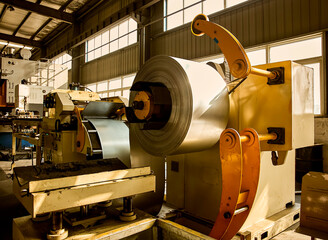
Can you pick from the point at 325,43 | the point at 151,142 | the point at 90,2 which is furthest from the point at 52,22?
the point at 151,142

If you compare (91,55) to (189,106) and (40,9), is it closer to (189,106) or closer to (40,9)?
(40,9)

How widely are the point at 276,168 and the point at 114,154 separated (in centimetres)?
160

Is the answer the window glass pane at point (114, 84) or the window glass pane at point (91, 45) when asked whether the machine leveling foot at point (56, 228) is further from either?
the window glass pane at point (91, 45)

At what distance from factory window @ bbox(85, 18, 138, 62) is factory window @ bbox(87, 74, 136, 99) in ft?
3.38

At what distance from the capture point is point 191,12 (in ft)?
18.9

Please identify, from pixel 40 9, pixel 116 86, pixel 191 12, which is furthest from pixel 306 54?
pixel 40 9

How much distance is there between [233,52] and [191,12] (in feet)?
16.5

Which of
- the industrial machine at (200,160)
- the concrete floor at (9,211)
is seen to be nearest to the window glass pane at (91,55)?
the concrete floor at (9,211)

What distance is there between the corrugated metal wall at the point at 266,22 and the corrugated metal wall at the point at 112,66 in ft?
7.02

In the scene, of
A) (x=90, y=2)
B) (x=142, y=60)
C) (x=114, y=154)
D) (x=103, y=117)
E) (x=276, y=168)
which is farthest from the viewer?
(x=90, y=2)

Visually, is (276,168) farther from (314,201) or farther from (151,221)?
(151,221)

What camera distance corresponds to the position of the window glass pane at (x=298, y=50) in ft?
13.6

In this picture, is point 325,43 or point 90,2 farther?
point 90,2

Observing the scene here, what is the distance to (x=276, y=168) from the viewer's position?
5.66 ft
